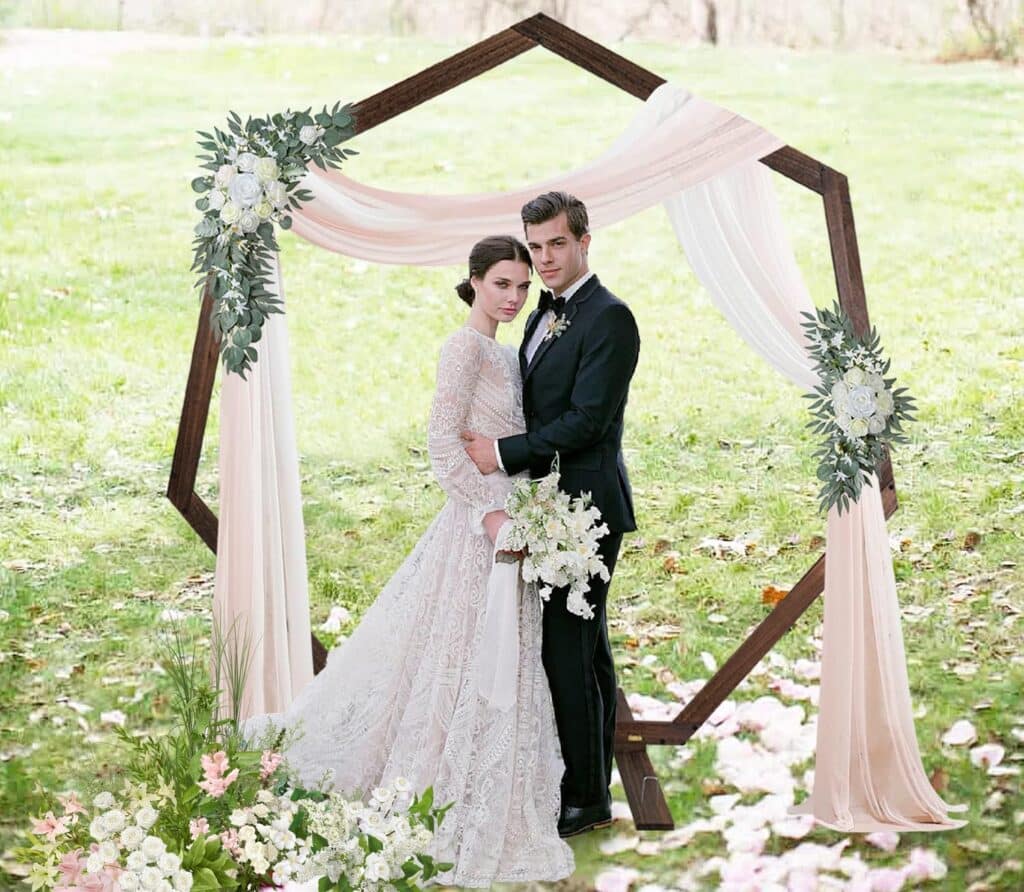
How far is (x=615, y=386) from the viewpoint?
383 cm

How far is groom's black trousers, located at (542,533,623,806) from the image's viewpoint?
3910mm

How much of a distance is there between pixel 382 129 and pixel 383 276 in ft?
3.88

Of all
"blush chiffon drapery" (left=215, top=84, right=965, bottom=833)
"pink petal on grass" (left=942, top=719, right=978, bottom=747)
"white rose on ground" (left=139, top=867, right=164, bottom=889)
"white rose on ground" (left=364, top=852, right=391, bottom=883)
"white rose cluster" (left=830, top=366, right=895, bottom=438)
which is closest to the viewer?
"white rose on ground" (left=139, top=867, right=164, bottom=889)

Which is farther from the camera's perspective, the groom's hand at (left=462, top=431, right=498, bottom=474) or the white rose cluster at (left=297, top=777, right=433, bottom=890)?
the groom's hand at (left=462, top=431, right=498, bottom=474)

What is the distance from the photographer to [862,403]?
12.7 ft

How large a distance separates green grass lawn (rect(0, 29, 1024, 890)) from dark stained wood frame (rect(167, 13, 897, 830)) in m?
1.24

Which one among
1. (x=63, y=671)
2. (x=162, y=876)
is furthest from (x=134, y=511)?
(x=162, y=876)

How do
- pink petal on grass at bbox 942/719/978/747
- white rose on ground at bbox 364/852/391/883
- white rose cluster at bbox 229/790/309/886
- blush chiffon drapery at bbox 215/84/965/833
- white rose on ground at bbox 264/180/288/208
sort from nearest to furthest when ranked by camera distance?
1. white rose cluster at bbox 229/790/309/886
2. white rose on ground at bbox 364/852/391/883
3. white rose on ground at bbox 264/180/288/208
4. blush chiffon drapery at bbox 215/84/965/833
5. pink petal on grass at bbox 942/719/978/747

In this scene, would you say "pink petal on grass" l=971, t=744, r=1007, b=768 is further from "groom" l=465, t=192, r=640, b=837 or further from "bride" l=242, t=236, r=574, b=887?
"bride" l=242, t=236, r=574, b=887

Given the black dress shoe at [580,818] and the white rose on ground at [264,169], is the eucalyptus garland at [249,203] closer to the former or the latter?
the white rose on ground at [264,169]

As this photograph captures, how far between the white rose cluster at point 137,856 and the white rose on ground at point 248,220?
1.64 meters

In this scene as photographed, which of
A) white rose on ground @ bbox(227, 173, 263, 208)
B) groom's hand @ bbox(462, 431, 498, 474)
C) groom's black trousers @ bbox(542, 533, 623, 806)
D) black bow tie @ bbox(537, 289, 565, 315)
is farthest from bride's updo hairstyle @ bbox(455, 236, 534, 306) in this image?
groom's black trousers @ bbox(542, 533, 623, 806)

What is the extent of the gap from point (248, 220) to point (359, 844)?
1.76 metres

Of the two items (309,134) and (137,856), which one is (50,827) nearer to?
(137,856)
